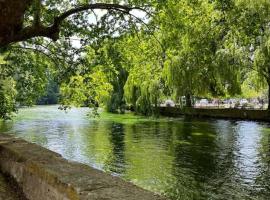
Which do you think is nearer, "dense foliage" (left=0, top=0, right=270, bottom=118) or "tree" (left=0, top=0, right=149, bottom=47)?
"tree" (left=0, top=0, right=149, bottom=47)

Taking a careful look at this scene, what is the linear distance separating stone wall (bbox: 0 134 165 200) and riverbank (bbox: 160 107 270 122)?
94.9 feet

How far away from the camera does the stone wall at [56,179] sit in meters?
4.35

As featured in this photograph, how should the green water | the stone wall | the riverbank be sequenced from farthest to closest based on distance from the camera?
1. the riverbank
2. the green water
3. the stone wall

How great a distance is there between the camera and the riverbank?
35.0 meters

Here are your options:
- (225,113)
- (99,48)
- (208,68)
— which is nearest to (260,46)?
(208,68)

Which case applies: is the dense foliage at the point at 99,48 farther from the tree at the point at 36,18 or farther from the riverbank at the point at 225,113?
the riverbank at the point at 225,113

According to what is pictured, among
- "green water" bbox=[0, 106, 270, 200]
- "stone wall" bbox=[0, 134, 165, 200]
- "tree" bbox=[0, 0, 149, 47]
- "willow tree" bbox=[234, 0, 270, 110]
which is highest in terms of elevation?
"willow tree" bbox=[234, 0, 270, 110]

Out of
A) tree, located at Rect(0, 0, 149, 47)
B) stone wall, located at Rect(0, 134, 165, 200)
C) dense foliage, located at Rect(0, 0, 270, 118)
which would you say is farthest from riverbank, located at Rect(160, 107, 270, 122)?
stone wall, located at Rect(0, 134, 165, 200)

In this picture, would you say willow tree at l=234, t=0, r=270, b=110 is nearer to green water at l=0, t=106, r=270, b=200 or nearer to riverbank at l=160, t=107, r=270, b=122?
riverbank at l=160, t=107, r=270, b=122

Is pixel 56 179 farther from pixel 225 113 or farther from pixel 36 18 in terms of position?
pixel 225 113

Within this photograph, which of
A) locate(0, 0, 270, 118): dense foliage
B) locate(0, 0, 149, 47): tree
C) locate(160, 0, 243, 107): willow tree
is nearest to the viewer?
locate(0, 0, 149, 47): tree

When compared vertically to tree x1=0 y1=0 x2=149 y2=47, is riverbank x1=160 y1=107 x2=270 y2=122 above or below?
below

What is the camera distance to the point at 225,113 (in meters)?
39.7

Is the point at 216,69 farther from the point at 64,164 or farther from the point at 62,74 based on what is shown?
the point at 64,164
